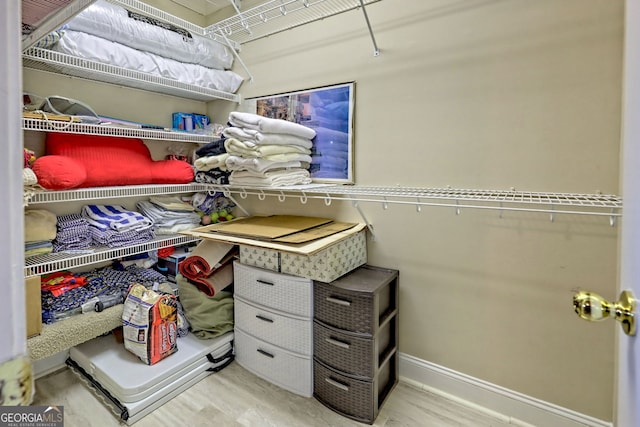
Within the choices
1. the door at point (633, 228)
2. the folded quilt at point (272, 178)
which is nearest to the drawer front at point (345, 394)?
the folded quilt at point (272, 178)

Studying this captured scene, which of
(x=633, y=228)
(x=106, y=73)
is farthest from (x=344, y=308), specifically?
(x=106, y=73)

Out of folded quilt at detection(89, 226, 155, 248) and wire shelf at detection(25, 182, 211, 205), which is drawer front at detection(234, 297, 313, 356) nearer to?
folded quilt at detection(89, 226, 155, 248)

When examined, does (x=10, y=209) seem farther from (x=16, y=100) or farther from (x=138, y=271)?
(x=138, y=271)

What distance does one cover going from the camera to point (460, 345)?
166 centimetres

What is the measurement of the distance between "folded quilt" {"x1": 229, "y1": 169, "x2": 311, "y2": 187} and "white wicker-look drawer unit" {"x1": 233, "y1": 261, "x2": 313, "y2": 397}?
49 centimetres

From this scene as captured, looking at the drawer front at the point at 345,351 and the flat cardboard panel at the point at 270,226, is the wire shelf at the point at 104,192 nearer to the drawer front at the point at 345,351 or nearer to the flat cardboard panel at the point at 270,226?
the flat cardboard panel at the point at 270,226

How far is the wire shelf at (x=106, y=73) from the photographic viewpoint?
59.9 inches

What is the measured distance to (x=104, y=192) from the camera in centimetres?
175

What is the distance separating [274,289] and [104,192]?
41.9 inches

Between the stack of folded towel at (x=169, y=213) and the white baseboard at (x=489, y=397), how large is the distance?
162cm

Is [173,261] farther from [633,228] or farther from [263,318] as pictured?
[633,228]

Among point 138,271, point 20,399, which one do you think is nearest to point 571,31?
point 20,399

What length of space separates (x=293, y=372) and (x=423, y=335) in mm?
728

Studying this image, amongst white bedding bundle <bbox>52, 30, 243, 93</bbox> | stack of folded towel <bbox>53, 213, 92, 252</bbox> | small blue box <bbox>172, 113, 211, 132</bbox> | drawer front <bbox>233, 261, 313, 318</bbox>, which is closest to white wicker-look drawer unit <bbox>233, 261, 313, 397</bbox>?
drawer front <bbox>233, 261, 313, 318</bbox>
